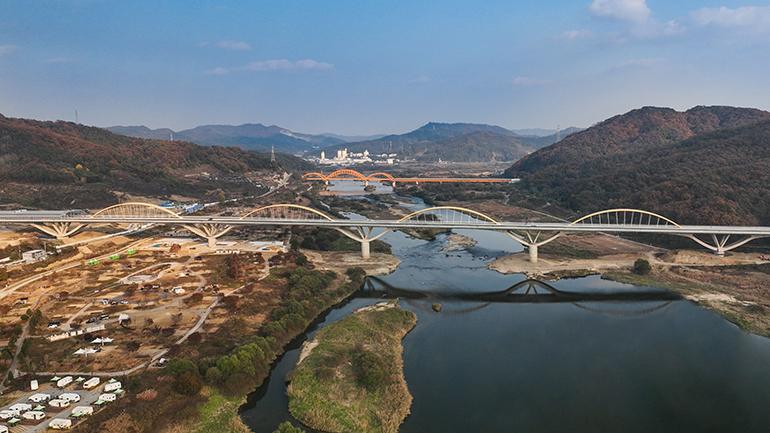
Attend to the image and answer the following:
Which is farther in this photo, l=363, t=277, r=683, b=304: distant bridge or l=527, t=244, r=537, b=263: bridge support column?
l=527, t=244, r=537, b=263: bridge support column

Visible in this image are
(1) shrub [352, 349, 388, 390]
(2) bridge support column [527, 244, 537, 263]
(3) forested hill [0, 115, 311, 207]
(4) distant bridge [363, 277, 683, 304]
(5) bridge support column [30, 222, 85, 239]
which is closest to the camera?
(1) shrub [352, 349, 388, 390]

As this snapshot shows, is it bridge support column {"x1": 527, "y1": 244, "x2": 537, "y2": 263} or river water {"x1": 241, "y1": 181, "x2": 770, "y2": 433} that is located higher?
bridge support column {"x1": 527, "y1": 244, "x2": 537, "y2": 263}

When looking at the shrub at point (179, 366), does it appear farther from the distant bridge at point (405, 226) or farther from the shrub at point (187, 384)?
the distant bridge at point (405, 226)

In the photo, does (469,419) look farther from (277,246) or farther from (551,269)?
(277,246)

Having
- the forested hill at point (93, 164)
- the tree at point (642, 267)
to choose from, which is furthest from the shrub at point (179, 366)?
the forested hill at point (93, 164)

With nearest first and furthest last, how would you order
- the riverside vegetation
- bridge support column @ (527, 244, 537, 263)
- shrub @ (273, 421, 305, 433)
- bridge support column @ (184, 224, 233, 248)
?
shrub @ (273, 421, 305, 433), the riverside vegetation, bridge support column @ (527, 244, 537, 263), bridge support column @ (184, 224, 233, 248)

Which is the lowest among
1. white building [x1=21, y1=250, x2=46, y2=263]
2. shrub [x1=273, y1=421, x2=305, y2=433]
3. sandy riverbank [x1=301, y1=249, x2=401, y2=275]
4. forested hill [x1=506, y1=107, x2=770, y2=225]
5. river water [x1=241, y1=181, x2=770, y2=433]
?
river water [x1=241, y1=181, x2=770, y2=433]

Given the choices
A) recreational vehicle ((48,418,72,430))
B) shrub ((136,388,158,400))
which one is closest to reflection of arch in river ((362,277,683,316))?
shrub ((136,388,158,400))

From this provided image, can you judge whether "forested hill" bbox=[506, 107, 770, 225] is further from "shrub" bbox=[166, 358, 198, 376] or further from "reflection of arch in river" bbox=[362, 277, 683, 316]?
"shrub" bbox=[166, 358, 198, 376]
